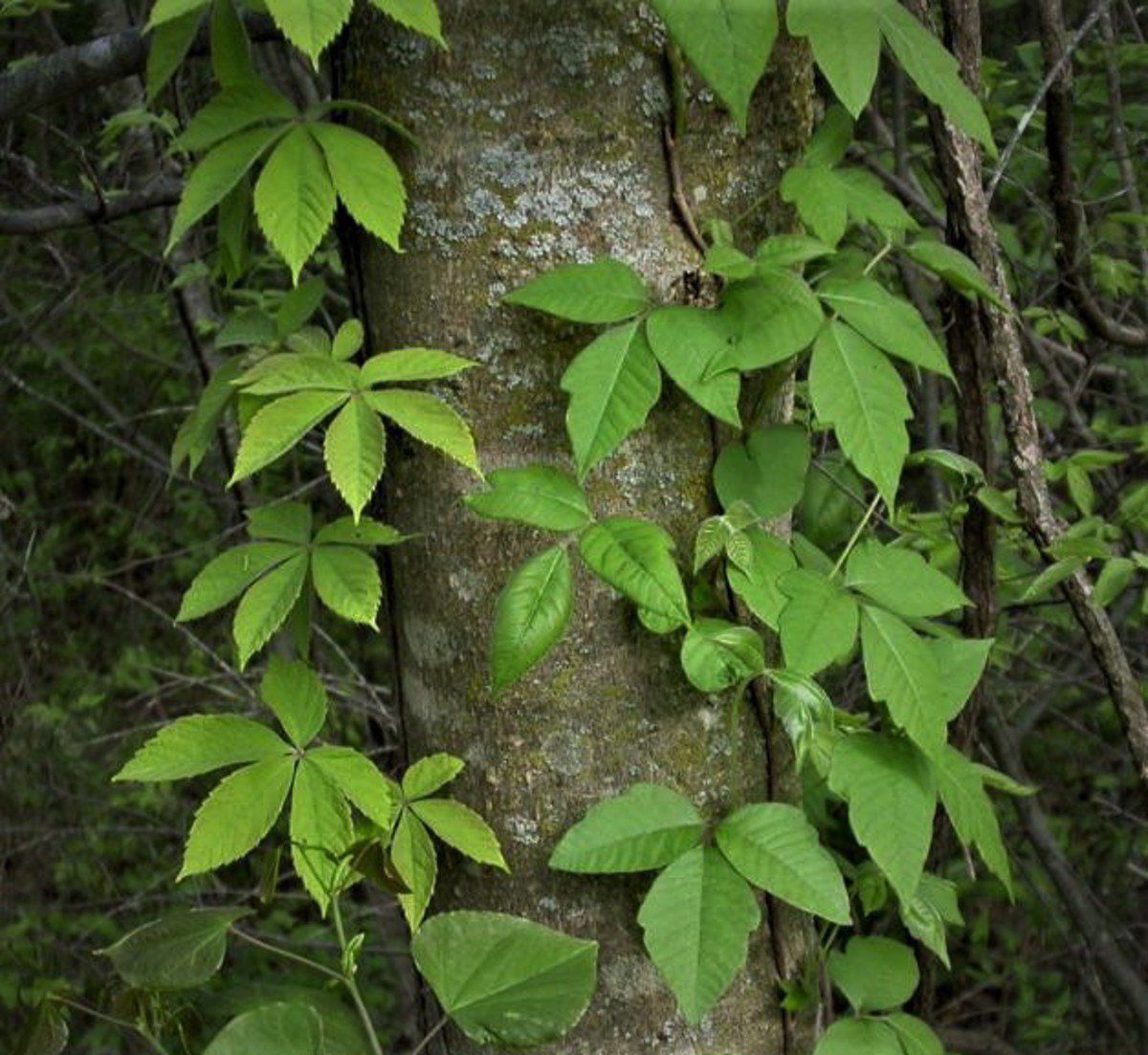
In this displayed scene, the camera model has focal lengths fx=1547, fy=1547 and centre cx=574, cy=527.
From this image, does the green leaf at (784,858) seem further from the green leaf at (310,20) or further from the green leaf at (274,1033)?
the green leaf at (310,20)

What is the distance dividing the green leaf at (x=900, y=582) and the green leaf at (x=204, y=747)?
0.56 meters

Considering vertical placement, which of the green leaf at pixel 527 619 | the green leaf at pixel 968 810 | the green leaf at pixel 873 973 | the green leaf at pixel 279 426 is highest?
the green leaf at pixel 279 426

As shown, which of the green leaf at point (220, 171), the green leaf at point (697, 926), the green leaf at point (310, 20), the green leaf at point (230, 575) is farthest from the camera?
the green leaf at point (230, 575)

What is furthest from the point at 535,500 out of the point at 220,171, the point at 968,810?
the point at 968,810

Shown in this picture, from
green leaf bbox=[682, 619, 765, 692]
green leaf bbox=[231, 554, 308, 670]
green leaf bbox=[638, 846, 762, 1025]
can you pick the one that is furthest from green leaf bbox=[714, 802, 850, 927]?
green leaf bbox=[231, 554, 308, 670]

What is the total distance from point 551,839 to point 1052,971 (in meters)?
3.56

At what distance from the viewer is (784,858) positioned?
1.35 m

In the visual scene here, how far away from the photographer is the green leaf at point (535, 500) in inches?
51.1

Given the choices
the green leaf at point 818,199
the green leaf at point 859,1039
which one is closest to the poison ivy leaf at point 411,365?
the green leaf at point 818,199

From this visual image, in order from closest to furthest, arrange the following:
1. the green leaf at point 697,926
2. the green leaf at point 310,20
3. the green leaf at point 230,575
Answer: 1. the green leaf at point 310,20
2. the green leaf at point 697,926
3. the green leaf at point 230,575

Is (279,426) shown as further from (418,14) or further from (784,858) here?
(784,858)

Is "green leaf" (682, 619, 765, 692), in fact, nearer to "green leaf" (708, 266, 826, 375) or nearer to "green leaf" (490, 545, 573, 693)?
"green leaf" (490, 545, 573, 693)

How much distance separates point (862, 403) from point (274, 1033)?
74cm

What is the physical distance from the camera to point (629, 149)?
4.50ft
